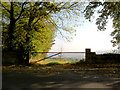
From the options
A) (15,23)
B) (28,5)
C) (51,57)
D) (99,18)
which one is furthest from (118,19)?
(15,23)

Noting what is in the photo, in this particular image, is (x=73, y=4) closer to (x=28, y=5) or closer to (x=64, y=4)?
(x=64, y=4)

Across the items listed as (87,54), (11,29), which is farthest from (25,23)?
(87,54)

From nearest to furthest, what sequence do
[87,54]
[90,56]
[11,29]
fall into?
[90,56] → [87,54] → [11,29]

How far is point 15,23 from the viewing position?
39.3 feet

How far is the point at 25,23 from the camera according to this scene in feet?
38.7

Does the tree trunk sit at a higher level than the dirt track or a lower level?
higher

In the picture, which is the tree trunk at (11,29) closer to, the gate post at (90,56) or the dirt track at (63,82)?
the dirt track at (63,82)

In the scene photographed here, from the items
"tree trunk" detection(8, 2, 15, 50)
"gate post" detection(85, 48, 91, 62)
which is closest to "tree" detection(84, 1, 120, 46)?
"gate post" detection(85, 48, 91, 62)

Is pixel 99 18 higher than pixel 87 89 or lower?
higher

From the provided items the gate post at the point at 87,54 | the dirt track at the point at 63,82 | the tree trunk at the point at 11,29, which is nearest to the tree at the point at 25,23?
the tree trunk at the point at 11,29

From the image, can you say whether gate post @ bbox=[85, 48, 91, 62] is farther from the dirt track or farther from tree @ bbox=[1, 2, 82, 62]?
the dirt track

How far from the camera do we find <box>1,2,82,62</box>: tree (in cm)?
1112

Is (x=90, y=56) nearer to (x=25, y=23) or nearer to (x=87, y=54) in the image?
(x=87, y=54)

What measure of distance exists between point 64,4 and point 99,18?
4.52m
